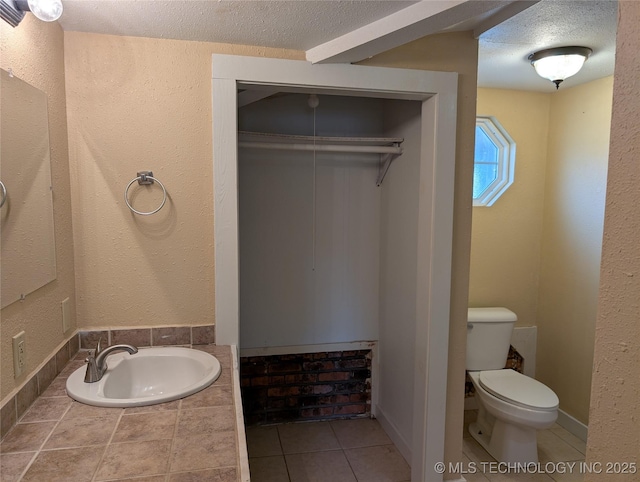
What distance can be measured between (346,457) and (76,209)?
1966 millimetres

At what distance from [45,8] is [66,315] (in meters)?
1.04

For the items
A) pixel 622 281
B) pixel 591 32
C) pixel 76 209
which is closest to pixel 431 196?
pixel 591 32

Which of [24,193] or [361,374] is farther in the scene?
[361,374]

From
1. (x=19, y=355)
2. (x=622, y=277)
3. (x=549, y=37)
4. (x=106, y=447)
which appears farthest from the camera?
(x=549, y=37)

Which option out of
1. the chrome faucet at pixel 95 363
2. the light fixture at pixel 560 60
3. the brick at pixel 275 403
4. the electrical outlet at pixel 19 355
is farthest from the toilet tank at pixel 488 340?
the electrical outlet at pixel 19 355

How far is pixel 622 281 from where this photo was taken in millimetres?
663

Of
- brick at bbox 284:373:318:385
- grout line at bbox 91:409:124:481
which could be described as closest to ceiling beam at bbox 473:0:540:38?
grout line at bbox 91:409:124:481

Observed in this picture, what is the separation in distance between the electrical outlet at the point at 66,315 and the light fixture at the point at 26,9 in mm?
940

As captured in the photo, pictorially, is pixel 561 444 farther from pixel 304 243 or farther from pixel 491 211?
pixel 304 243

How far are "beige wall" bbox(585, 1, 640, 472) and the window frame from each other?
2.34 m

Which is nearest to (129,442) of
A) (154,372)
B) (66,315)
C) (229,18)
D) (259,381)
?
(154,372)

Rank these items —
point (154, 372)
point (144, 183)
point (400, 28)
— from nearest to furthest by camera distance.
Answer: point (400, 28) < point (154, 372) < point (144, 183)

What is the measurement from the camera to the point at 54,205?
4.89 ft

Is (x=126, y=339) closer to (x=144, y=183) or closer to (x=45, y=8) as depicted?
(x=144, y=183)
